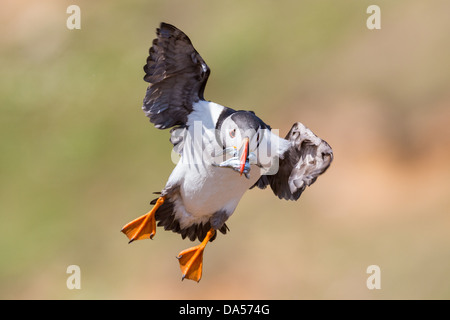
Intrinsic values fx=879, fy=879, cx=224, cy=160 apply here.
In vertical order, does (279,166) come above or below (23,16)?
below

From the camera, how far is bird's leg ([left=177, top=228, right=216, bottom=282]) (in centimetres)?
910

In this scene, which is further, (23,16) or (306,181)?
(23,16)

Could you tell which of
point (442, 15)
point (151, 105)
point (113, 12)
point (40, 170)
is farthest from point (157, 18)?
point (151, 105)

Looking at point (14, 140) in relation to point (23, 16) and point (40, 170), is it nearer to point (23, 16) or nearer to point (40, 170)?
point (40, 170)

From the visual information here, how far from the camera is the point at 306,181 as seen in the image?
8.43 m

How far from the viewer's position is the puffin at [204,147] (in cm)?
826

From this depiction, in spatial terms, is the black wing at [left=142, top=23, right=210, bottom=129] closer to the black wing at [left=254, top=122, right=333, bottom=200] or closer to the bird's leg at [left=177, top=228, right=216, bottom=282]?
the black wing at [left=254, top=122, right=333, bottom=200]

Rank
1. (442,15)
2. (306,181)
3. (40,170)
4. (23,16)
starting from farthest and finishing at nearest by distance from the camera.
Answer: (23,16) < (40,170) < (442,15) < (306,181)

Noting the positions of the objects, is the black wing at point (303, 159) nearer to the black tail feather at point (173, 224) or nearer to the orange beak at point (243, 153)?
the orange beak at point (243, 153)

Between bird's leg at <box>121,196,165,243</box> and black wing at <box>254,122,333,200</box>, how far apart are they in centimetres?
140

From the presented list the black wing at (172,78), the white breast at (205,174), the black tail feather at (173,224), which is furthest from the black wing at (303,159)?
the black tail feather at (173,224)

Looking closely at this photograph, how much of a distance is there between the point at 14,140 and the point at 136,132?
276cm

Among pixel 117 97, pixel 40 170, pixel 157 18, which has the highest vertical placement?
pixel 157 18

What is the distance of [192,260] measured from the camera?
917cm
